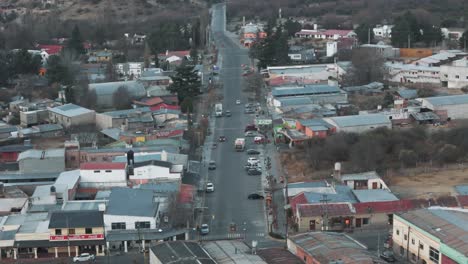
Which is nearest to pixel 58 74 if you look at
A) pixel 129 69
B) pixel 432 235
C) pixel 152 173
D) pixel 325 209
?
pixel 129 69

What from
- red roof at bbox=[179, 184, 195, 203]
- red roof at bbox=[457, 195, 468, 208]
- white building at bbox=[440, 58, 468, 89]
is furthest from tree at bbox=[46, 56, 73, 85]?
red roof at bbox=[457, 195, 468, 208]

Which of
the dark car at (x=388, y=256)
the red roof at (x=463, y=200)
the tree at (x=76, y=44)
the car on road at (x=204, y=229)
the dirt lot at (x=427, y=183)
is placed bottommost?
the dark car at (x=388, y=256)

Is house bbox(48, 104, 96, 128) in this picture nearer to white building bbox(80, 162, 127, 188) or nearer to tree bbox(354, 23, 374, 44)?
white building bbox(80, 162, 127, 188)

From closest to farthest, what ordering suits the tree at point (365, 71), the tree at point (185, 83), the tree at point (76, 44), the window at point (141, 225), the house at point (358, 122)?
the window at point (141, 225) → the house at point (358, 122) → the tree at point (185, 83) → the tree at point (365, 71) → the tree at point (76, 44)

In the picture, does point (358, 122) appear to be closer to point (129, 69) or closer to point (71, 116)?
point (71, 116)

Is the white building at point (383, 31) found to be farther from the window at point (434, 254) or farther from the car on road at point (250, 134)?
the window at point (434, 254)

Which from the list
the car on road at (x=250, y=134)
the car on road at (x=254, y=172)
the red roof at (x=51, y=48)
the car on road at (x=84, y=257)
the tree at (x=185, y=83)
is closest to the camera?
the car on road at (x=84, y=257)

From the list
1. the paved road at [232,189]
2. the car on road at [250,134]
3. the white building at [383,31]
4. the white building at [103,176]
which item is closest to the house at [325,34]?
the white building at [383,31]
